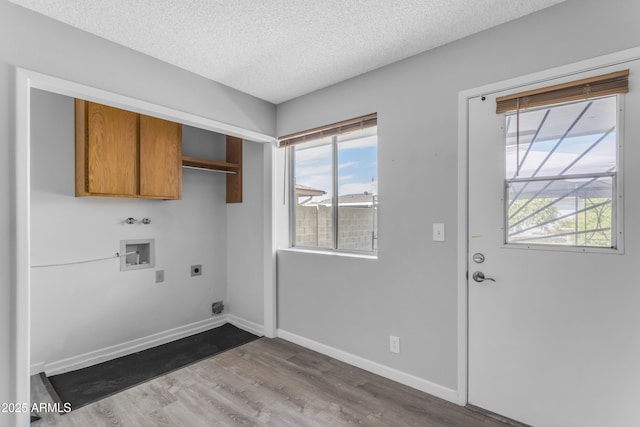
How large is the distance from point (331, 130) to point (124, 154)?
6.10 ft

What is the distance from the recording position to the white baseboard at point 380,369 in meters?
2.14

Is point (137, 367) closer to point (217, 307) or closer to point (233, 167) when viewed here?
point (217, 307)

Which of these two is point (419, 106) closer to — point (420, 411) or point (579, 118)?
point (579, 118)

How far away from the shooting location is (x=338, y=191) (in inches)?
115

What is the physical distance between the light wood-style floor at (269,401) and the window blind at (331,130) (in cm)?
203

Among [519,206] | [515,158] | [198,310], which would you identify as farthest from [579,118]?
[198,310]

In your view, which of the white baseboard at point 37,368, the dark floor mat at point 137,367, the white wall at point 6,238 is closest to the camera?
the white wall at point 6,238

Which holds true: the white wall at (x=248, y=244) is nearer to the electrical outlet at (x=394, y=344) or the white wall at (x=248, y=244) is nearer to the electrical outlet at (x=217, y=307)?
the electrical outlet at (x=217, y=307)

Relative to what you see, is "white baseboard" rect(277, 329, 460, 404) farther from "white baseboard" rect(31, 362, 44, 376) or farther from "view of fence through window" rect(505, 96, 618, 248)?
"white baseboard" rect(31, 362, 44, 376)

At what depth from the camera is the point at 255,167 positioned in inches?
139

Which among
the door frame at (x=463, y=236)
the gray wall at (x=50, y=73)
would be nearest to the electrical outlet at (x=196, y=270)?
the gray wall at (x=50, y=73)

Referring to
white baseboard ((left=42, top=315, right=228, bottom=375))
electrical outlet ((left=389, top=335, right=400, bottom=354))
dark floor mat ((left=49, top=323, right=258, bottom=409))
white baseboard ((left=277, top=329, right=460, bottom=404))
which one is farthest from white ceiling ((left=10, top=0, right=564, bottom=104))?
white baseboard ((left=42, top=315, right=228, bottom=375))

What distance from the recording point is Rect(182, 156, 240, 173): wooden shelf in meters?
3.29

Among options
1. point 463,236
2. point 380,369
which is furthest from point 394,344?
point 463,236
